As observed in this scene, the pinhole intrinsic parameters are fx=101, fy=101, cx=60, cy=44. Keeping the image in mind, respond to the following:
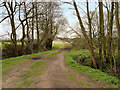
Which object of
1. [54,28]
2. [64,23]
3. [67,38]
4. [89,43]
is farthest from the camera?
[54,28]

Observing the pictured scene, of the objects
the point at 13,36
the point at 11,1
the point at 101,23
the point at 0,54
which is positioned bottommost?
the point at 0,54

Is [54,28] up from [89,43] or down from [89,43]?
up

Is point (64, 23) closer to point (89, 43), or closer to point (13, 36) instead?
A: point (13, 36)

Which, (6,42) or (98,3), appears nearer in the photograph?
(98,3)

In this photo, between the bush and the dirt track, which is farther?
the bush

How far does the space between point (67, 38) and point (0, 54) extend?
1563 centimetres

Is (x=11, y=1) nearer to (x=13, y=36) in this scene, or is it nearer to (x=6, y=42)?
(x=13, y=36)

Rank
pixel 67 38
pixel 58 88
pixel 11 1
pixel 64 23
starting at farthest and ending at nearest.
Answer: pixel 64 23 < pixel 67 38 < pixel 11 1 < pixel 58 88

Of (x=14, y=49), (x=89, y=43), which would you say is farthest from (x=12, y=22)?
(x=89, y=43)

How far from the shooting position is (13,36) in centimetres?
1595

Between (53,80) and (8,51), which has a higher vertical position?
(8,51)

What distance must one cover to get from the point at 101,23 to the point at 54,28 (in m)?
19.7

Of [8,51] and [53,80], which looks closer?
[53,80]

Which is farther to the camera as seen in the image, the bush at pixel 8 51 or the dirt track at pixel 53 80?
the bush at pixel 8 51
